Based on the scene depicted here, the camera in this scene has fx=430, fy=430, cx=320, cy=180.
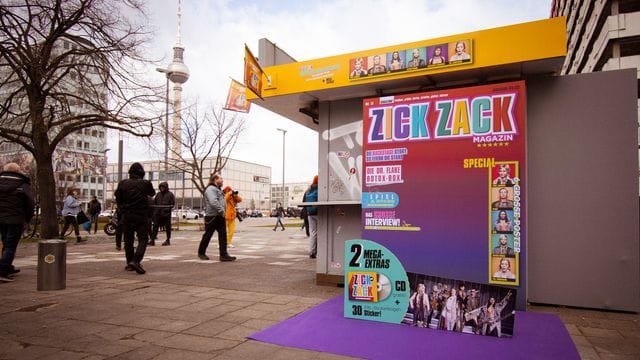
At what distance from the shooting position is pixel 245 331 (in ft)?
14.4

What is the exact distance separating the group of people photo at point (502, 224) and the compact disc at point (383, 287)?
114 cm

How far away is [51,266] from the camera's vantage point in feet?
21.4

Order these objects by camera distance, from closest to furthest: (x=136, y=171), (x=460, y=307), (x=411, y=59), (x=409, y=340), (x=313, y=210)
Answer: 1. (x=409, y=340)
2. (x=460, y=307)
3. (x=411, y=59)
4. (x=136, y=171)
5. (x=313, y=210)

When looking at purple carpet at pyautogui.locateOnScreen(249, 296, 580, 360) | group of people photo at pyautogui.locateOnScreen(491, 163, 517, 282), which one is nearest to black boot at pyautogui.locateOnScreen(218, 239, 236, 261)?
purple carpet at pyautogui.locateOnScreen(249, 296, 580, 360)

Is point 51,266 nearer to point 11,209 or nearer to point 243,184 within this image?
point 11,209

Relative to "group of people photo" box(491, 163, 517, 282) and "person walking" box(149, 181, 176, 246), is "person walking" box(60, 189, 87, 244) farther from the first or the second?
"group of people photo" box(491, 163, 517, 282)

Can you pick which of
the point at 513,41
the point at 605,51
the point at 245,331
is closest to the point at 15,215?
the point at 245,331

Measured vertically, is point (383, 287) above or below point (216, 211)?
below

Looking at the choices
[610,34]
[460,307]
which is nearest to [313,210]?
[460,307]

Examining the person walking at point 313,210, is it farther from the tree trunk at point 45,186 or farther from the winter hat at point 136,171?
the tree trunk at point 45,186

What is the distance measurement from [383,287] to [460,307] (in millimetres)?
876

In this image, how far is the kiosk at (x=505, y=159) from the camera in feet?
15.5

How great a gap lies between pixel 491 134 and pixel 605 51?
3912cm

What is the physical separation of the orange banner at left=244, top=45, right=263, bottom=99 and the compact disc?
143 inches
